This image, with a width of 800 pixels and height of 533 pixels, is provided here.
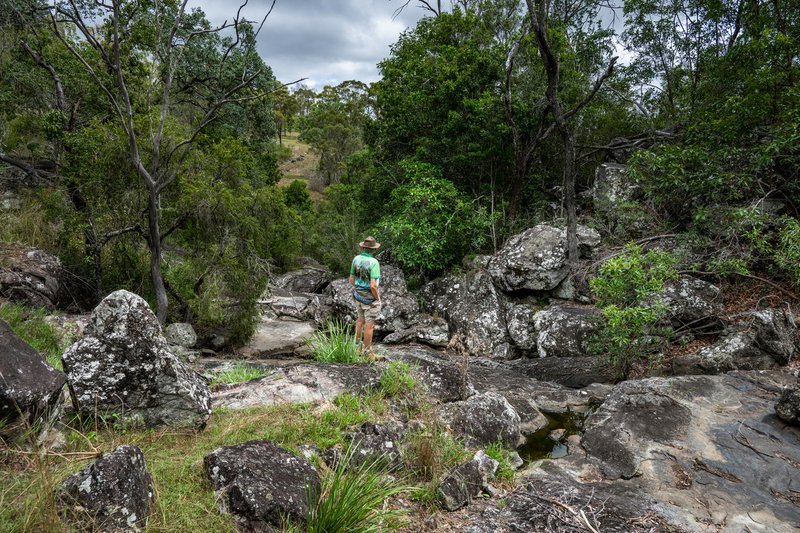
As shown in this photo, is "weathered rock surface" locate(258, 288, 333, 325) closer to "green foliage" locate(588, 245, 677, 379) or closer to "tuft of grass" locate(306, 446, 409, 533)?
"green foliage" locate(588, 245, 677, 379)

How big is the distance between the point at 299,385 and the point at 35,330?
16.4 ft

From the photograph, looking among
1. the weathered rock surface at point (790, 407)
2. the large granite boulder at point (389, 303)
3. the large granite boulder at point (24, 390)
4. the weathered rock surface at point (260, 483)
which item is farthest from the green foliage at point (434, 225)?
the large granite boulder at point (24, 390)

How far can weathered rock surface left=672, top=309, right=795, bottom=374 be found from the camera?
6.86 metres

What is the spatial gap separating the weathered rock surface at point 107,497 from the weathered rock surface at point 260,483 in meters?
0.45

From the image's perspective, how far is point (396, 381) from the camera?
17.1 feet

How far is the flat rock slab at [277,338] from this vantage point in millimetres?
11500

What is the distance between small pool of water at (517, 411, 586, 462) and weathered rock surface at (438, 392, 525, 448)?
0.50ft

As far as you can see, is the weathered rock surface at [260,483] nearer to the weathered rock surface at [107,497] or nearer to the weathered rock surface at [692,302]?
the weathered rock surface at [107,497]

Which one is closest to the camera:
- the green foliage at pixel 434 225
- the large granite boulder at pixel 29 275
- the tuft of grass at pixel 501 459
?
Answer: the tuft of grass at pixel 501 459

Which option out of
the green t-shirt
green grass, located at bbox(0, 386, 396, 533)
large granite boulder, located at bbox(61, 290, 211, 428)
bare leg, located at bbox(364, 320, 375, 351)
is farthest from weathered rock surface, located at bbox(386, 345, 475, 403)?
large granite boulder, located at bbox(61, 290, 211, 428)

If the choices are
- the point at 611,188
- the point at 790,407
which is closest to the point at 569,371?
the point at 790,407

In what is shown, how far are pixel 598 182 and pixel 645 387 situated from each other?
24.5 ft

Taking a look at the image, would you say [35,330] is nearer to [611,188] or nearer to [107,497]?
[107,497]

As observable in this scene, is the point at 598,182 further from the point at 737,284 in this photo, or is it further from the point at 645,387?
the point at 645,387
